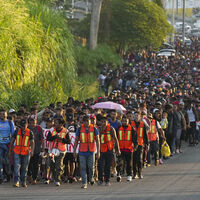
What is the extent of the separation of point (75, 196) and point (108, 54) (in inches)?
1091

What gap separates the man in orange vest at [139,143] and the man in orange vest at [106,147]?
87cm

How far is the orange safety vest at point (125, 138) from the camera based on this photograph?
546 inches

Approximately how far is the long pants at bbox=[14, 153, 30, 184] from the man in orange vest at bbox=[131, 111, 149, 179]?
2503mm

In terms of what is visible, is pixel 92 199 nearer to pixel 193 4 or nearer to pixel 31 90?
pixel 31 90

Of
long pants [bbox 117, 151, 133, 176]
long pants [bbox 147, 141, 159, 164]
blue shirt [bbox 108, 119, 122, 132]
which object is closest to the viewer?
long pants [bbox 117, 151, 133, 176]

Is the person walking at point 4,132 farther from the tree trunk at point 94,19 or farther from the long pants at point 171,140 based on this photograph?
the tree trunk at point 94,19

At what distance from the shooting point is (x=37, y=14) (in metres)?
25.2

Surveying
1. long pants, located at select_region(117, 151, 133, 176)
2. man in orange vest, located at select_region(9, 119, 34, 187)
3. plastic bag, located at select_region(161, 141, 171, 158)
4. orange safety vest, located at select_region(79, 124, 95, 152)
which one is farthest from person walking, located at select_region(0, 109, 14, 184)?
plastic bag, located at select_region(161, 141, 171, 158)

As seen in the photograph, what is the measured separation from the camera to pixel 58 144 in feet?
43.8

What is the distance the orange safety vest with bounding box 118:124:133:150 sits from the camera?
1387 centimetres

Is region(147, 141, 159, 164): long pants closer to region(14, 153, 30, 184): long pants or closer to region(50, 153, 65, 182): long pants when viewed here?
region(50, 153, 65, 182): long pants

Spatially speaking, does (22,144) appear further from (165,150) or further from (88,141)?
(165,150)

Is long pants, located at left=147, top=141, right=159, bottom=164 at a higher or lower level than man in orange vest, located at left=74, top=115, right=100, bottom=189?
lower

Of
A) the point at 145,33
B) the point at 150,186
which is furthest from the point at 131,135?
the point at 145,33
